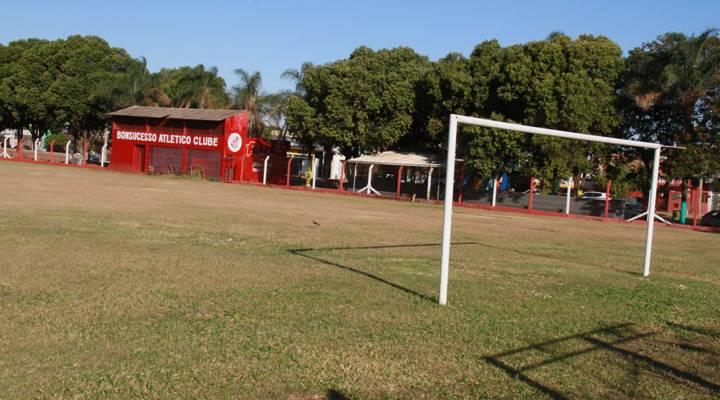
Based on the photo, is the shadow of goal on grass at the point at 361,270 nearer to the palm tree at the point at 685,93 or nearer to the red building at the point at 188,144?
the palm tree at the point at 685,93

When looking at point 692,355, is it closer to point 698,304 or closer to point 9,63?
point 698,304

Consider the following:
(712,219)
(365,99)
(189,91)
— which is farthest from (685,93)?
(189,91)

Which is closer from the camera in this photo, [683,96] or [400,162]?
[683,96]

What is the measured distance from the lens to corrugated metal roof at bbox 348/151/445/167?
38344mm

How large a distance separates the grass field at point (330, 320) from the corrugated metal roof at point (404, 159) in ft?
80.4

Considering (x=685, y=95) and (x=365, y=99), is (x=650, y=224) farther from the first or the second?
(x=365, y=99)

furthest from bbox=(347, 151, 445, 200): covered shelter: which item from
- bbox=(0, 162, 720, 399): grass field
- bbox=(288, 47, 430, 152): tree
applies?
bbox=(0, 162, 720, 399): grass field

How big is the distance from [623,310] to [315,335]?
162 inches

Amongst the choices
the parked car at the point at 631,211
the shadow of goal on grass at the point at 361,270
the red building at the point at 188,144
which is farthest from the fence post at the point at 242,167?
the shadow of goal on grass at the point at 361,270

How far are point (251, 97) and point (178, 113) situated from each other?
6.69 metres

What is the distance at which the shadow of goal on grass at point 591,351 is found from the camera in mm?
5223

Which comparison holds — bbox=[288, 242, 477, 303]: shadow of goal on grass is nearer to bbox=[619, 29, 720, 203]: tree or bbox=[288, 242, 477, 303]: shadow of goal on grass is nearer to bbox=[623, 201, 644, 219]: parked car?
bbox=[619, 29, 720, 203]: tree

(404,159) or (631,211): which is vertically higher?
(404,159)

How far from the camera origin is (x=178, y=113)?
47781 mm
